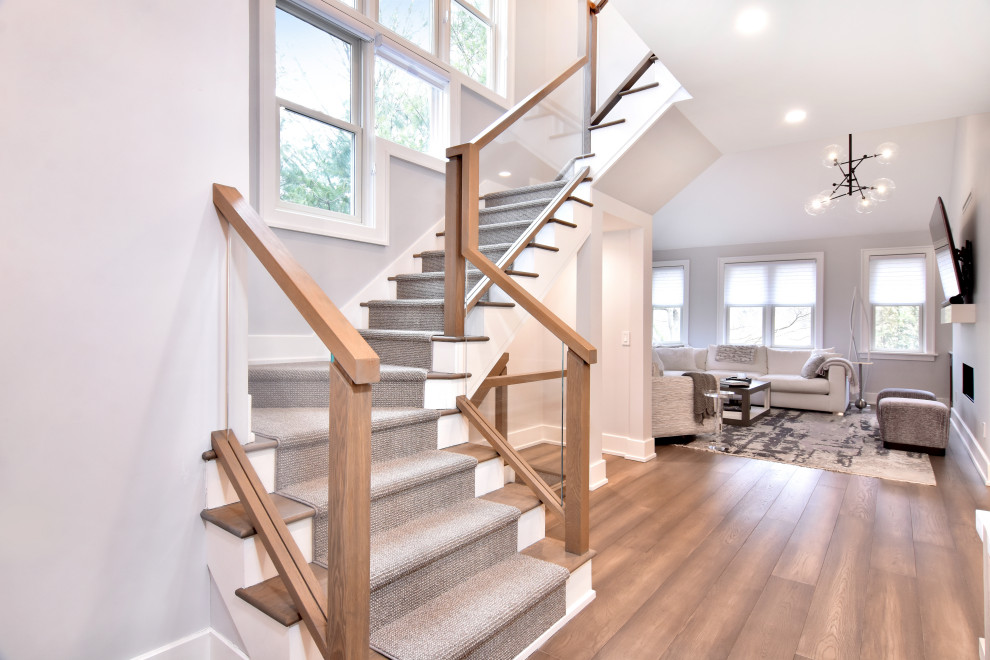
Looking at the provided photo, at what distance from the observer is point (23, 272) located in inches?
56.0

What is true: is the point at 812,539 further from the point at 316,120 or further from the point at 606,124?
the point at 316,120

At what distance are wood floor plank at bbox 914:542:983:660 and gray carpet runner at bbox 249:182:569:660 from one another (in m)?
1.39

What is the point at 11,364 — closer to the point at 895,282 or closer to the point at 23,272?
the point at 23,272

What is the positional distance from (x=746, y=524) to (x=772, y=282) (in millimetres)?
6447

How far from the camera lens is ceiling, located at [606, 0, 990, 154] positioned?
2.49 metres

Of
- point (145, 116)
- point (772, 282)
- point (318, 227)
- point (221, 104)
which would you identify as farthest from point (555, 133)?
point (772, 282)

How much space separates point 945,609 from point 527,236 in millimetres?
2628

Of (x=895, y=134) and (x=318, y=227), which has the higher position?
(x=895, y=134)

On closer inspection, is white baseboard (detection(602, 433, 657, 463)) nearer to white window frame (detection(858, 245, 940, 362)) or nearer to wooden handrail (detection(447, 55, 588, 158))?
wooden handrail (detection(447, 55, 588, 158))

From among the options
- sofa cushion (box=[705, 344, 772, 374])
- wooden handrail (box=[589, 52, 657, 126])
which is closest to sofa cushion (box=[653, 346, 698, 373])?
sofa cushion (box=[705, 344, 772, 374])

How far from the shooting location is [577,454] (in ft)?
7.23

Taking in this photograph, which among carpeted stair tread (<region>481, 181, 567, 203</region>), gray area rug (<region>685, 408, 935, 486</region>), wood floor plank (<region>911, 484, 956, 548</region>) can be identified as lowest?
wood floor plank (<region>911, 484, 956, 548</region>)

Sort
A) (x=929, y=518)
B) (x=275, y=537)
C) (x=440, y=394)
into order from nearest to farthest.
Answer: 1. (x=275, y=537)
2. (x=440, y=394)
3. (x=929, y=518)

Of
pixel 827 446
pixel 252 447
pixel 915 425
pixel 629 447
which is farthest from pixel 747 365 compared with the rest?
pixel 252 447
